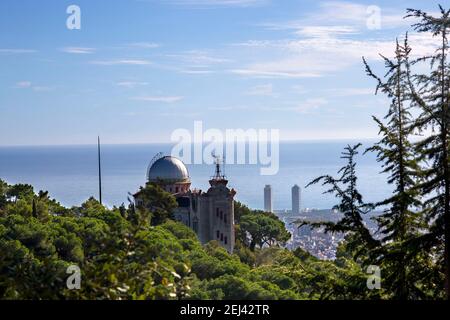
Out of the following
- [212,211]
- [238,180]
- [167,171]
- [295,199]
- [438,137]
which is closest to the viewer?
[438,137]

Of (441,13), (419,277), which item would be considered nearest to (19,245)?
(419,277)

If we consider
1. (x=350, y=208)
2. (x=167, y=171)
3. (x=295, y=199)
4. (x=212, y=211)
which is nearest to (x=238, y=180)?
(x=295, y=199)

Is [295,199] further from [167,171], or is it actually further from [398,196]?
[398,196]

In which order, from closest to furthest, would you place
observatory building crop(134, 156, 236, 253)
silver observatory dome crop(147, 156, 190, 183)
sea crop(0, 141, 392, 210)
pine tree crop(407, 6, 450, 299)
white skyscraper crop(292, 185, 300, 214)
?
pine tree crop(407, 6, 450, 299), observatory building crop(134, 156, 236, 253), silver observatory dome crop(147, 156, 190, 183), white skyscraper crop(292, 185, 300, 214), sea crop(0, 141, 392, 210)

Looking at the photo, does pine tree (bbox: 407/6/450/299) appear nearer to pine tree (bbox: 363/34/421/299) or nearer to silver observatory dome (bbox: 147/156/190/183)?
pine tree (bbox: 363/34/421/299)

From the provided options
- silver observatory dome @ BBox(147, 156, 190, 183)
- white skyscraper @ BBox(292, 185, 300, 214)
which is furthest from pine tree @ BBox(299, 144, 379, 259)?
white skyscraper @ BBox(292, 185, 300, 214)

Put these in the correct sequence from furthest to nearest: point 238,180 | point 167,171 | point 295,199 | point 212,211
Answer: point 238,180
point 295,199
point 167,171
point 212,211

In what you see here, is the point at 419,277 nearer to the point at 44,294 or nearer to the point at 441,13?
the point at 441,13
